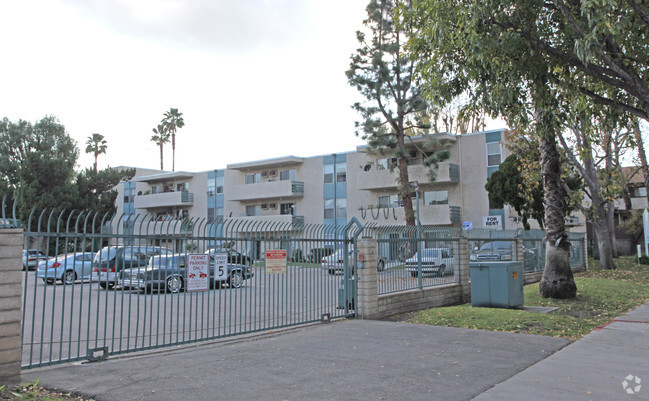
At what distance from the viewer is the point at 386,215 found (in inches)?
1563

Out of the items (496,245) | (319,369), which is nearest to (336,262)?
(319,369)

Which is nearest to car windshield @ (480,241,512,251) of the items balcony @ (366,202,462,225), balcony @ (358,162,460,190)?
balcony @ (358,162,460,190)

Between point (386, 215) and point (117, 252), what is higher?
point (386, 215)

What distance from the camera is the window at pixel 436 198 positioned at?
3850cm

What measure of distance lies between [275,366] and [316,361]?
0.65 metres

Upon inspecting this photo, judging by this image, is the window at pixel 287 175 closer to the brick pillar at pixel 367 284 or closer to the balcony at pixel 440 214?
the balcony at pixel 440 214

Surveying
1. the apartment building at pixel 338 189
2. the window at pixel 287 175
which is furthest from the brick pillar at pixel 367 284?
the window at pixel 287 175

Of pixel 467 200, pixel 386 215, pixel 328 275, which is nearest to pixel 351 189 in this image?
pixel 386 215

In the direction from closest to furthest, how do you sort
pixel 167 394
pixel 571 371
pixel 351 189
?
pixel 167 394, pixel 571 371, pixel 351 189

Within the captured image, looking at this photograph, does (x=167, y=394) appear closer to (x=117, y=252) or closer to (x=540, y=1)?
(x=117, y=252)

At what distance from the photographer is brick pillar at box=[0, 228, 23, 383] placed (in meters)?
6.06

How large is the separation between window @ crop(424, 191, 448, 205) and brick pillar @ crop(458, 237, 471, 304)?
24243 mm

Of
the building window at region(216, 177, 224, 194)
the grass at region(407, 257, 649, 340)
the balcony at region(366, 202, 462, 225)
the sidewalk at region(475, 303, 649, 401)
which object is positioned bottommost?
the sidewalk at region(475, 303, 649, 401)

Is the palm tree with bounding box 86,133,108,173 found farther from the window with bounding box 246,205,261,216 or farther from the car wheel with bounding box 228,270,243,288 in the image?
the car wheel with bounding box 228,270,243,288
